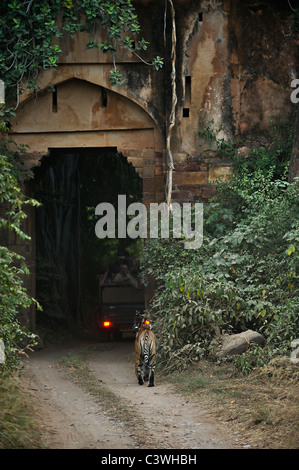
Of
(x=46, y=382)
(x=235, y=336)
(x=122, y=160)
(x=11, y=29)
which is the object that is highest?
(x=11, y=29)

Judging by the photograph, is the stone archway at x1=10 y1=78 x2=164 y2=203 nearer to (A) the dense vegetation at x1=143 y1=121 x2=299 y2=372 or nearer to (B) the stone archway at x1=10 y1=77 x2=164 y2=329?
(B) the stone archway at x1=10 y1=77 x2=164 y2=329

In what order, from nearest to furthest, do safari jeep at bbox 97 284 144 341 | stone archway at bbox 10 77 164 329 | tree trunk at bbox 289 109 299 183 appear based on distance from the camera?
tree trunk at bbox 289 109 299 183, stone archway at bbox 10 77 164 329, safari jeep at bbox 97 284 144 341

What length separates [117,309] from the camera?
47.3 feet

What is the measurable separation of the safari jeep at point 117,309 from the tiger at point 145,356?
4.85 meters

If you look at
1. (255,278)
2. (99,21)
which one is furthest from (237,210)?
(99,21)

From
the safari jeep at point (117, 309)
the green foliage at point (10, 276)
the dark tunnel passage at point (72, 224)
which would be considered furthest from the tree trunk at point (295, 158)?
the dark tunnel passage at point (72, 224)

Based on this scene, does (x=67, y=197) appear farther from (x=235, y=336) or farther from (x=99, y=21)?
(x=235, y=336)

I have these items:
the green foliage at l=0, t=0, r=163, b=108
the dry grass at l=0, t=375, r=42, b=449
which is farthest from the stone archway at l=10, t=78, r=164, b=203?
the dry grass at l=0, t=375, r=42, b=449

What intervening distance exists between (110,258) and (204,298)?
1180cm

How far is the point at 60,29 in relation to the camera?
12.4 metres

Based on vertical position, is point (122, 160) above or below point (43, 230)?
above

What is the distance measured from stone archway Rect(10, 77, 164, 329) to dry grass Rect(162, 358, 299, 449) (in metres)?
4.41

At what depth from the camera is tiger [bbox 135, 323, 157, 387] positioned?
30.0 ft

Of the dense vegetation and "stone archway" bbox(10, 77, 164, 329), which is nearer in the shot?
the dense vegetation
